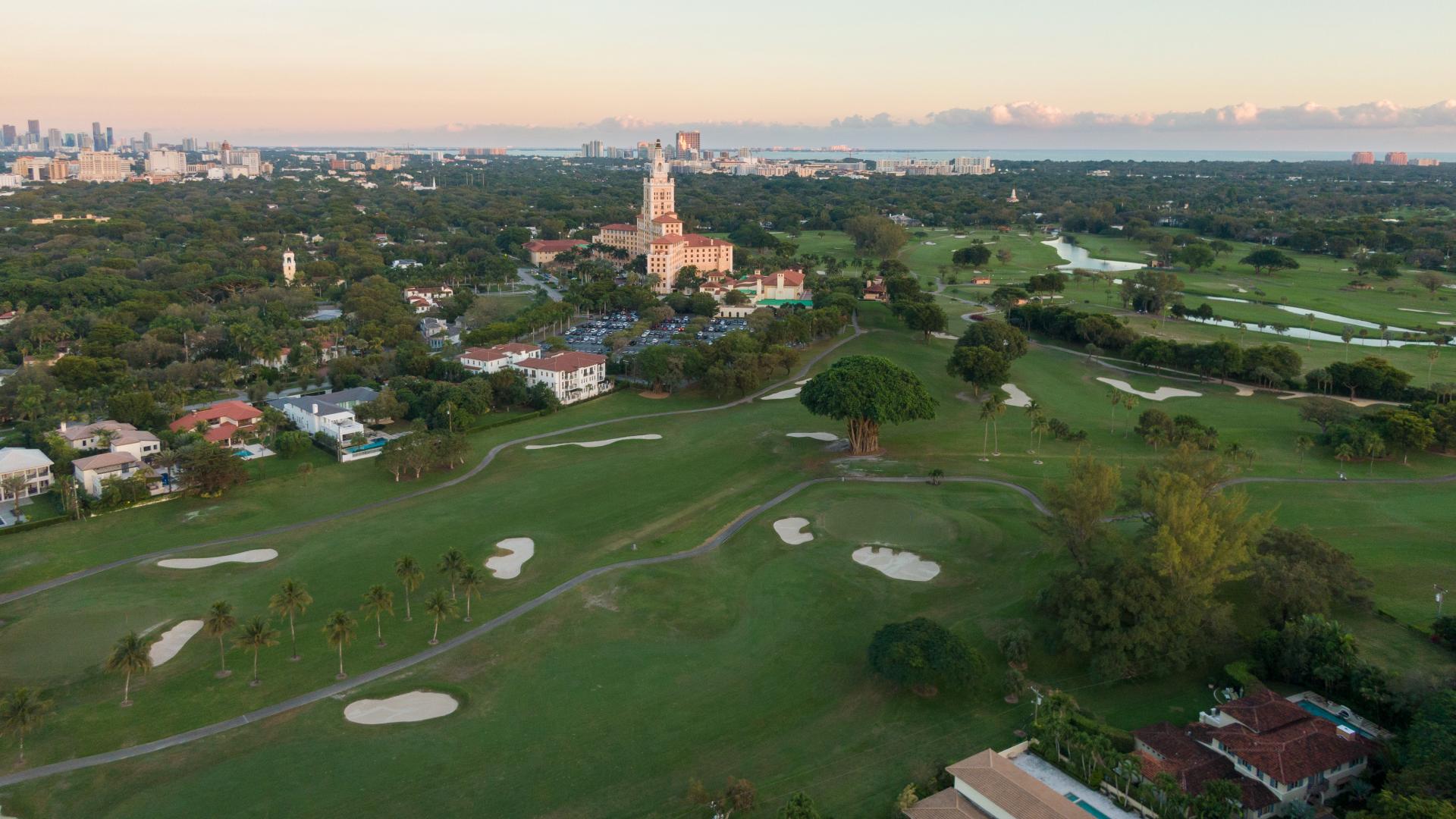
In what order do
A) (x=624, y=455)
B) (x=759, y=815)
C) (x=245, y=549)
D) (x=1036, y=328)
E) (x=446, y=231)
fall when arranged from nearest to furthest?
1. (x=759, y=815)
2. (x=245, y=549)
3. (x=624, y=455)
4. (x=1036, y=328)
5. (x=446, y=231)

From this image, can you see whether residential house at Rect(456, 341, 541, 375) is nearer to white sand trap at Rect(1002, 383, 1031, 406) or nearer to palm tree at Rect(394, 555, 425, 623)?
palm tree at Rect(394, 555, 425, 623)

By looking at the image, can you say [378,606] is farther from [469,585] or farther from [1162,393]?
[1162,393]

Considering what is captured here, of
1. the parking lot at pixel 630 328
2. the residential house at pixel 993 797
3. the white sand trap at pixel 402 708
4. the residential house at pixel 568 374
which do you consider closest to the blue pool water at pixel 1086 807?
the residential house at pixel 993 797

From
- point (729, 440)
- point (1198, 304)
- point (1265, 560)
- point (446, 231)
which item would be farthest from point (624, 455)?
point (446, 231)

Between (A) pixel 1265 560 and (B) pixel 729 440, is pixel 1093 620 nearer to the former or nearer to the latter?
(A) pixel 1265 560

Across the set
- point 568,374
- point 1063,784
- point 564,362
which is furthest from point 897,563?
point 564,362

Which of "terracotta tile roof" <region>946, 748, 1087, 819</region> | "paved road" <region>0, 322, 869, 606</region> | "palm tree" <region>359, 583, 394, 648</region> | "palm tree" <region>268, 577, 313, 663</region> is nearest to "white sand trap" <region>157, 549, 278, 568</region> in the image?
"paved road" <region>0, 322, 869, 606</region>

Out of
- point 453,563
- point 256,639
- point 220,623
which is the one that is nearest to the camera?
→ point 256,639
